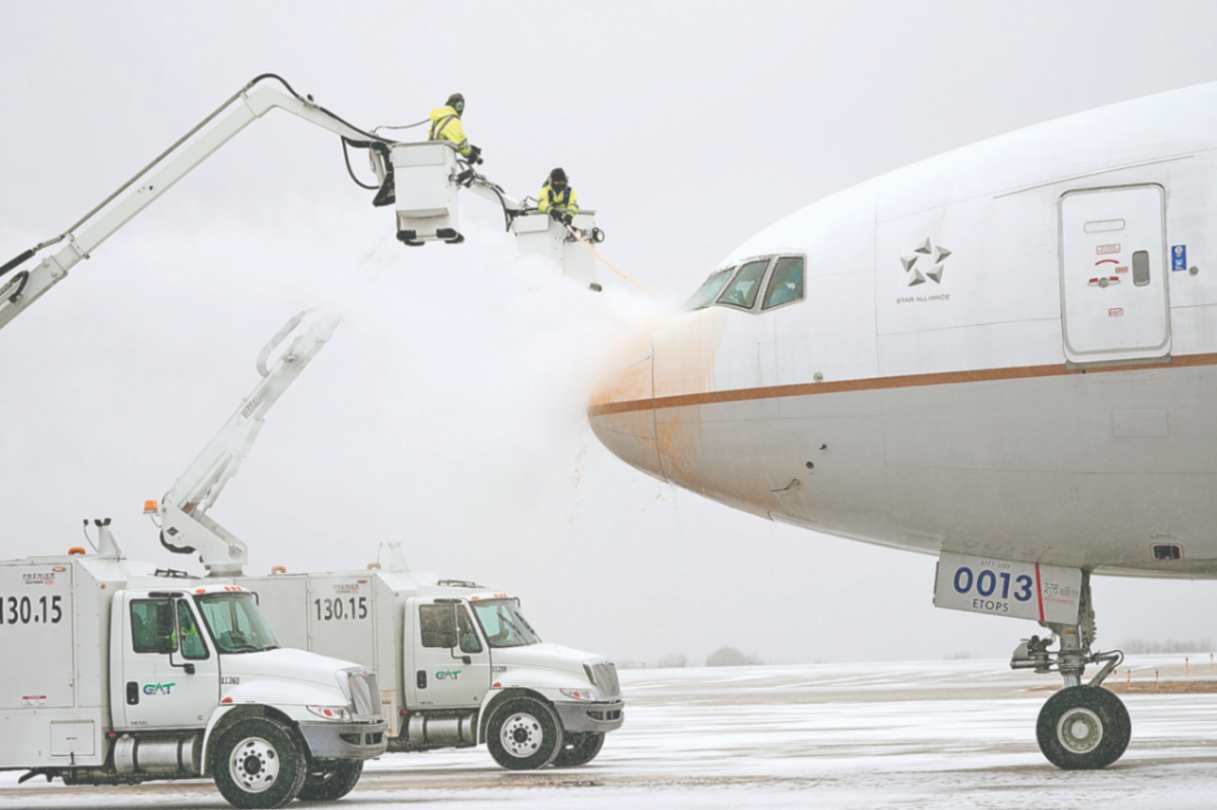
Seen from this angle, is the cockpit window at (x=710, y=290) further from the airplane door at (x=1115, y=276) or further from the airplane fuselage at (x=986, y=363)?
the airplane door at (x=1115, y=276)

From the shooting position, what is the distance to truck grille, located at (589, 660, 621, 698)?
1991cm

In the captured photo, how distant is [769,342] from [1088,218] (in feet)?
9.26

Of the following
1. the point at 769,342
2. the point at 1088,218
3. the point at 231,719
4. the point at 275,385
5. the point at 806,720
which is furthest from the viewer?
the point at 806,720

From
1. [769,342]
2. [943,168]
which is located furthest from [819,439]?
[943,168]

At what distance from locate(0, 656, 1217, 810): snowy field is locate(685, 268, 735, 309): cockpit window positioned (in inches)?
171

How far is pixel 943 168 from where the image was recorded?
49.5 ft

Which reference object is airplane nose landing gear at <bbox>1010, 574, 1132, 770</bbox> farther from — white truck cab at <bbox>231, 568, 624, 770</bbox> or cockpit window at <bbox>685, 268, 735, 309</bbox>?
white truck cab at <bbox>231, 568, 624, 770</bbox>

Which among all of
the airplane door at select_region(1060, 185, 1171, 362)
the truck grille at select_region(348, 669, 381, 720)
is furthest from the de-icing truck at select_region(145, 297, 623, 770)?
the airplane door at select_region(1060, 185, 1171, 362)

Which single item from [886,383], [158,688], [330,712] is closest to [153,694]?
[158,688]

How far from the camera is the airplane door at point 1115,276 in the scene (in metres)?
13.5

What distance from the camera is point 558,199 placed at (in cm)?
1909

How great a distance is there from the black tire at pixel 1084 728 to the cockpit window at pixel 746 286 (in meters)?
4.28

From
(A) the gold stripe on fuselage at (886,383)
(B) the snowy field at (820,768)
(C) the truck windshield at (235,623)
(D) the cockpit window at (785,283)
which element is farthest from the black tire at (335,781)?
(D) the cockpit window at (785,283)

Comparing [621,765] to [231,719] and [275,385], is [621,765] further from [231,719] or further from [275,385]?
[275,385]
